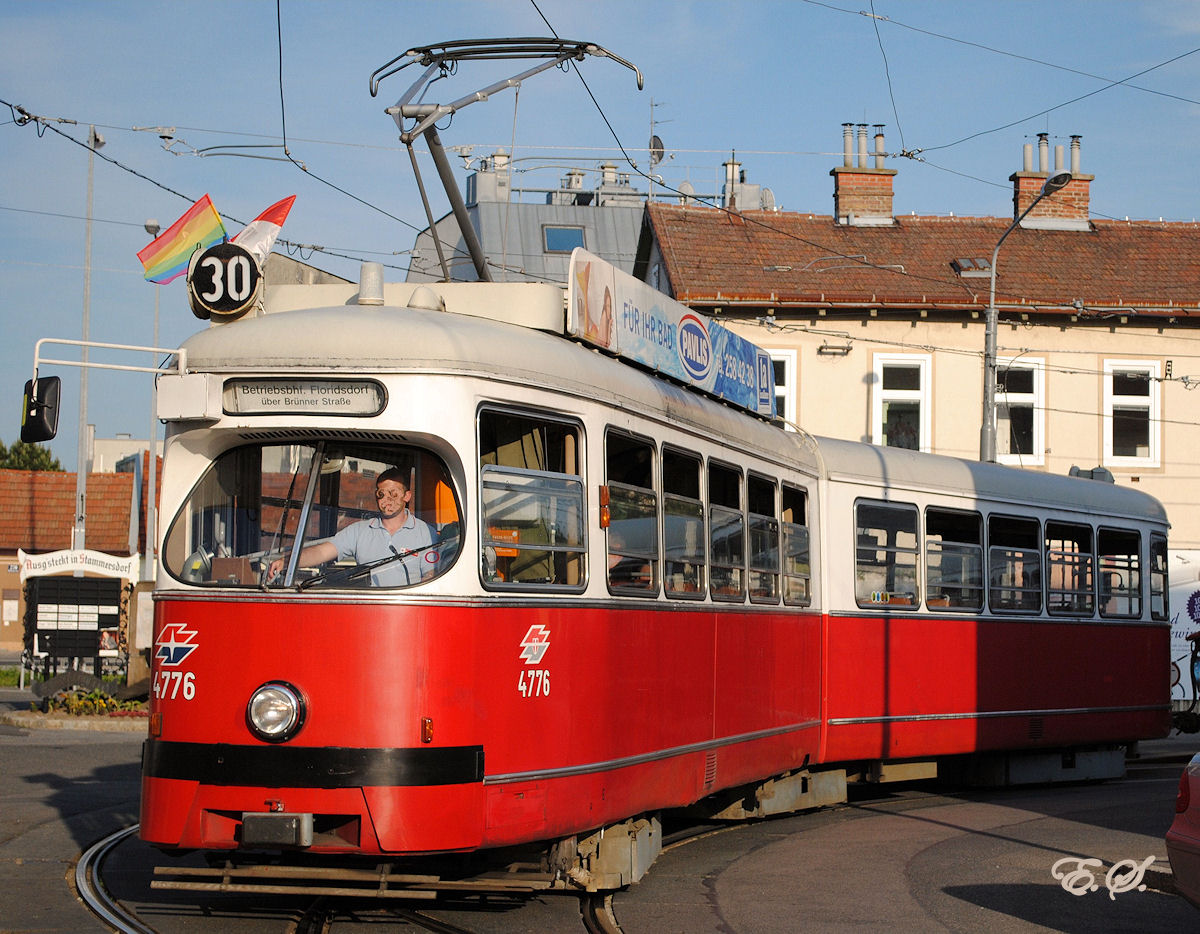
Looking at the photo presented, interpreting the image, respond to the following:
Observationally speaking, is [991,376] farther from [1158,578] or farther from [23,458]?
[23,458]

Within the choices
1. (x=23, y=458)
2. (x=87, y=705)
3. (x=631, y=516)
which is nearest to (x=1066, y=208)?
(x=87, y=705)

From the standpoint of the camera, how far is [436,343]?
729 cm

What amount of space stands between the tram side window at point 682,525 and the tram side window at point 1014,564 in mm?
5967

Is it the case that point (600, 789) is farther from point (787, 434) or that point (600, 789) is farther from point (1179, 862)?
point (787, 434)

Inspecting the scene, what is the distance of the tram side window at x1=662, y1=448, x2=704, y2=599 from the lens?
912 centimetres

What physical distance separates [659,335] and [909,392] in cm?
1992

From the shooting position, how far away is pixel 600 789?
26.4ft

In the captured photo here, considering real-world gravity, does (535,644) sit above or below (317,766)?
above

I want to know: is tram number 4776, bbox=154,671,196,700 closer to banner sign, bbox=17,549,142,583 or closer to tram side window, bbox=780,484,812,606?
tram side window, bbox=780,484,812,606

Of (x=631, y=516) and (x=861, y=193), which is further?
(x=861, y=193)

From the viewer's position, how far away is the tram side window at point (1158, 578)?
1711 centimetres

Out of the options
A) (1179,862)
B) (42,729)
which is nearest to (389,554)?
(1179,862)

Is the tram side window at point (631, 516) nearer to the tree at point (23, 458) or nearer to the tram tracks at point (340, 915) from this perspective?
the tram tracks at point (340, 915)

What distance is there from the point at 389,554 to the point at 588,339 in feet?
6.61
